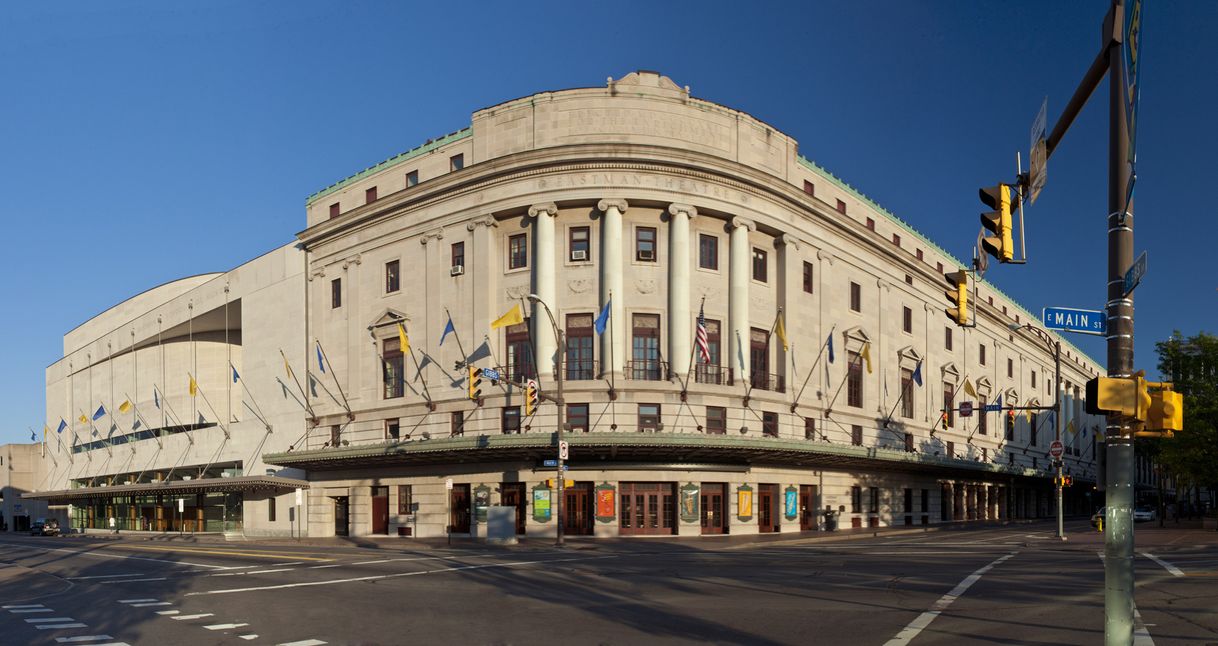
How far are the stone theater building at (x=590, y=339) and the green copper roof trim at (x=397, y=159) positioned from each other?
0.18m

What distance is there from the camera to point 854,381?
51719mm

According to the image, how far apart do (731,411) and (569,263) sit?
35.4ft

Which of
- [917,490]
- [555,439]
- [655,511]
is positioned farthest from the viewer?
[917,490]

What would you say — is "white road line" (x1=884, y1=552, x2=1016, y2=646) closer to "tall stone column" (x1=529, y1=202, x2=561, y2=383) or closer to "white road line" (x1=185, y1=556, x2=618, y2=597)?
"white road line" (x1=185, y1=556, x2=618, y2=597)

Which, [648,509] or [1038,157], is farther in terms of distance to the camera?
[648,509]

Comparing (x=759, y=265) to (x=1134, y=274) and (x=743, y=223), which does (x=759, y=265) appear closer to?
(x=743, y=223)

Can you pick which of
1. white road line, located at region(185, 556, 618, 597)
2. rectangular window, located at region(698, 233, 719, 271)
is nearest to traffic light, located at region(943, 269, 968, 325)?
white road line, located at region(185, 556, 618, 597)

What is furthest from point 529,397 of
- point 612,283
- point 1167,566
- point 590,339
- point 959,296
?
point 959,296

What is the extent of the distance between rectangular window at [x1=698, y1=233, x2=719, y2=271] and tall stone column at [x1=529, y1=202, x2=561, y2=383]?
754 centimetres

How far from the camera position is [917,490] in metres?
57.9

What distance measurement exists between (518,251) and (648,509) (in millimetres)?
14385

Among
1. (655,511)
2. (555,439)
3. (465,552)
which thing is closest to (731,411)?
(655,511)

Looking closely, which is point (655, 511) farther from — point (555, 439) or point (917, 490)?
point (917, 490)

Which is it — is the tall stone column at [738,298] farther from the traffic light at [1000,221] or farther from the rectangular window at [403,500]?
the traffic light at [1000,221]
